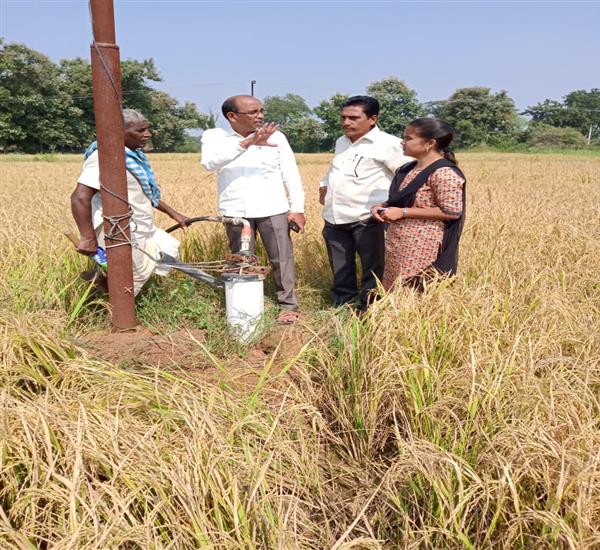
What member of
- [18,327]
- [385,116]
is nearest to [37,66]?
[385,116]

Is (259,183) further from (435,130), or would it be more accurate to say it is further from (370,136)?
(435,130)

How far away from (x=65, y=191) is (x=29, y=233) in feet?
17.0

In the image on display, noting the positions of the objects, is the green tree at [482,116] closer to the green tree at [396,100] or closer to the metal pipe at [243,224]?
the green tree at [396,100]

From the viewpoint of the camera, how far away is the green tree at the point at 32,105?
120 ft

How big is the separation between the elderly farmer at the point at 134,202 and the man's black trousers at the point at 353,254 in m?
1.24

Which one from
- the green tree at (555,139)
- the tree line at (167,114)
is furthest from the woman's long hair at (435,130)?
the green tree at (555,139)

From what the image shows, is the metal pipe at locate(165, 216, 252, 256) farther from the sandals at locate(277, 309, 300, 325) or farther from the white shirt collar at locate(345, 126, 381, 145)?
the white shirt collar at locate(345, 126, 381, 145)

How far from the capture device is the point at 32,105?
37375 millimetres

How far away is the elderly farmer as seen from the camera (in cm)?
293

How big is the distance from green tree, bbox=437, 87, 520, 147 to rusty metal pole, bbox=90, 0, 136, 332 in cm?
5360

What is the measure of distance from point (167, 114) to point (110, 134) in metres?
49.1

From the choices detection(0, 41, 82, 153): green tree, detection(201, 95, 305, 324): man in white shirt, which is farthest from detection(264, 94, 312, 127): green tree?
detection(201, 95, 305, 324): man in white shirt

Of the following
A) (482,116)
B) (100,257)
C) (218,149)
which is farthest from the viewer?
(482,116)

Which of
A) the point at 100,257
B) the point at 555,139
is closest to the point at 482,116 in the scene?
the point at 555,139
